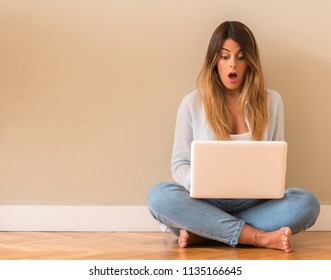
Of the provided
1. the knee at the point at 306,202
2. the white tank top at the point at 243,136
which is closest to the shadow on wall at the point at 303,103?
the white tank top at the point at 243,136

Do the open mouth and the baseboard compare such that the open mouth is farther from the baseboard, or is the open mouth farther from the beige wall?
the baseboard

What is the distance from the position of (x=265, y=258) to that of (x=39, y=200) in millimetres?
999

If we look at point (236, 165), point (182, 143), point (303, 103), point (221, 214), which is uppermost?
point (303, 103)

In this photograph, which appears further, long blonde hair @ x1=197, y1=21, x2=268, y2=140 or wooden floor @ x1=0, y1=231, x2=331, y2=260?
long blonde hair @ x1=197, y1=21, x2=268, y2=140

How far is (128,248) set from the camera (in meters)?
2.27

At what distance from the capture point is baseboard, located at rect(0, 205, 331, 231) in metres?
2.70

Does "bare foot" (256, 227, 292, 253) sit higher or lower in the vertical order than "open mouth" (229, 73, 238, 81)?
lower

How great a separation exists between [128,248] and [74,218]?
1.64ft

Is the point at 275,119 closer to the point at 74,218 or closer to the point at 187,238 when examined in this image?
the point at 187,238

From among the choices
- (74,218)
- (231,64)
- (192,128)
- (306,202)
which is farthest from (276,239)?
(74,218)

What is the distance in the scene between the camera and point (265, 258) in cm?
206

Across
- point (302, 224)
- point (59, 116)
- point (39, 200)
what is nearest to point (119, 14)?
point (59, 116)

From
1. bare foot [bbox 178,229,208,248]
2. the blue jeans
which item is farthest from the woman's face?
bare foot [bbox 178,229,208,248]
